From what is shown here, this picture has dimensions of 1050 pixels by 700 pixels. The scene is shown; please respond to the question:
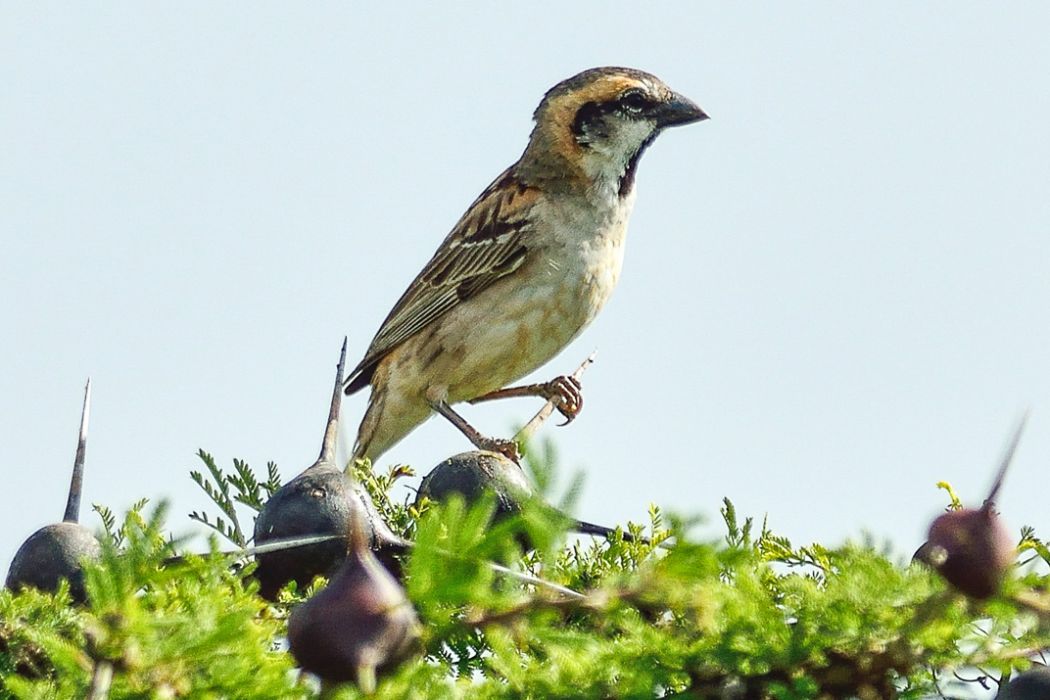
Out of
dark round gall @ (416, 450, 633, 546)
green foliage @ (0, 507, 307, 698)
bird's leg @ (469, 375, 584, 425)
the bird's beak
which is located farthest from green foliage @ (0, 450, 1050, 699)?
the bird's beak

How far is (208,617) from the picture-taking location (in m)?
1.85

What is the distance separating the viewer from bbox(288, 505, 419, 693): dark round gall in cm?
180

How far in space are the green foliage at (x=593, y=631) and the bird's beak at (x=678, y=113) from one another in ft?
21.0

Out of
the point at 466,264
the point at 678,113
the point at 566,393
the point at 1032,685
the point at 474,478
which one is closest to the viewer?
the point at 1032,685

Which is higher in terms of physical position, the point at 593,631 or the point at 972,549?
the point at 972,549

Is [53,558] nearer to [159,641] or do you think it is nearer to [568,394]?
[159,641]

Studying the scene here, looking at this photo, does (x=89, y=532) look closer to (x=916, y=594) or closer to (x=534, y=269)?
(x=916, y=594)

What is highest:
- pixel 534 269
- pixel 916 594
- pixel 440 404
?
pixel 916 594

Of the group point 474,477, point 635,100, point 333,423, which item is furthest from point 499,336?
point 333,423

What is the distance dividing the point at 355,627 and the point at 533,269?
6680 millimetres

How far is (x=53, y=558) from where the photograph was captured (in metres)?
2.95

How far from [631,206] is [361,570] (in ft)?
22.9

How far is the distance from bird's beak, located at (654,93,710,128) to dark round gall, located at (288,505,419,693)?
22.2 feet

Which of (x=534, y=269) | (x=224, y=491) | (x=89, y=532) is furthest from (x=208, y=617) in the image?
(x=534, y=269)
